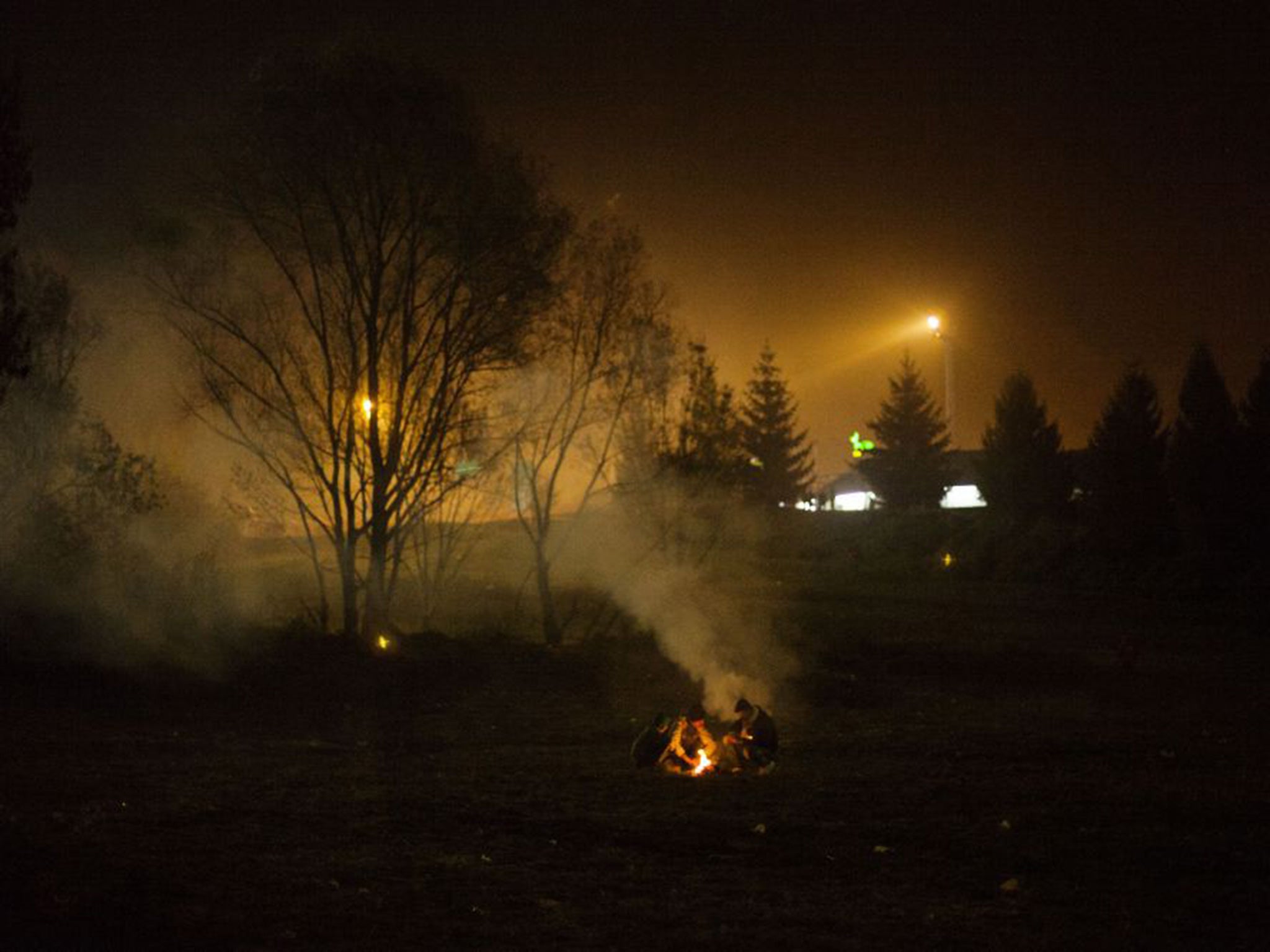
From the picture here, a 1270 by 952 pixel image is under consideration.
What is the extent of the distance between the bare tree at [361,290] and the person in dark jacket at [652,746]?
27.5 feet

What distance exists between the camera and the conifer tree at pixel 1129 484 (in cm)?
4066

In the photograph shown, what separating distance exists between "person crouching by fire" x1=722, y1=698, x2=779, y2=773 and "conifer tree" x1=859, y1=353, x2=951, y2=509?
46.8 meters

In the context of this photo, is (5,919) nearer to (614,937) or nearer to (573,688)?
(614,937)

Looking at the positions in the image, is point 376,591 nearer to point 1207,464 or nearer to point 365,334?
point 365,334

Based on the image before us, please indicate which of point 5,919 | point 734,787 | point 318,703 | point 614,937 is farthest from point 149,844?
point 318,703

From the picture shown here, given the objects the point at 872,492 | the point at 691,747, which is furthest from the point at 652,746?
the point at 872,492

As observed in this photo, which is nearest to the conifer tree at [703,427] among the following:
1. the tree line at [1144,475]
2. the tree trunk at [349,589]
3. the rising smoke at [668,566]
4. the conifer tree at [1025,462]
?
the rising smoke at [668,566]

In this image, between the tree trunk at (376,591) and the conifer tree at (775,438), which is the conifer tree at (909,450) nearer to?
the conifer tree at (775,438)

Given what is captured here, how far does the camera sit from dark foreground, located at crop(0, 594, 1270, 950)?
625 cm

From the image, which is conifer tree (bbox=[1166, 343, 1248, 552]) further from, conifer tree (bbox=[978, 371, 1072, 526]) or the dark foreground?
the dark foreground

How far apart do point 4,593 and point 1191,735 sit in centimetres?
1627

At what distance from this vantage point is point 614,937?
19.9ft

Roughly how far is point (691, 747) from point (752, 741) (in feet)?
1.99

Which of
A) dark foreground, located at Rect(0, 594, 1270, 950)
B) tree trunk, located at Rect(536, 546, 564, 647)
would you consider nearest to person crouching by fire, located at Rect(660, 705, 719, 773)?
dark foreground, located at Rect(0, 594, 1270, 950)
